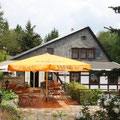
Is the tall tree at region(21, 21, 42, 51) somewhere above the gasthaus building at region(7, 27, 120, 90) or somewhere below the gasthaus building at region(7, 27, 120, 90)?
above

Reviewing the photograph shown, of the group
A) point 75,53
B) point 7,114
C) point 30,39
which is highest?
point 30,39

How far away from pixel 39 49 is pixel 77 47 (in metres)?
4.52

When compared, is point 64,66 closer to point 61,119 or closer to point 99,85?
point 61,119

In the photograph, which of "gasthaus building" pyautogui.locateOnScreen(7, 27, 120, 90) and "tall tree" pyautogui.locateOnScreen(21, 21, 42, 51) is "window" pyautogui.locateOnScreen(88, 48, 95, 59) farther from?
"tall tree" pyautogui.locateOnScreen(21, 21, 42, 51)

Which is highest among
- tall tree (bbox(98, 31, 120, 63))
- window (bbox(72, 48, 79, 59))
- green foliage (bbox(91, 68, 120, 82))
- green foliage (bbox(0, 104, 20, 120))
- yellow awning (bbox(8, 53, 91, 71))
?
tall tree (bbox(98, 31, 120, 63))

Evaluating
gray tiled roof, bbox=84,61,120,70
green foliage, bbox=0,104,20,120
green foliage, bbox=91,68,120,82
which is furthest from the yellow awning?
gray tiled roof, bbox=84,61,120,70

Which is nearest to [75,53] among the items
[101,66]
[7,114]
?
[101,66]

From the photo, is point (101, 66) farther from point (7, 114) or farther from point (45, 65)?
point (7, 114)

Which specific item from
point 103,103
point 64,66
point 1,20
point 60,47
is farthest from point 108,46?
point 103,103

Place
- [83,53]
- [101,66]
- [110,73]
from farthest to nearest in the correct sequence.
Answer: [83,53] < [101,66] < [110,73]

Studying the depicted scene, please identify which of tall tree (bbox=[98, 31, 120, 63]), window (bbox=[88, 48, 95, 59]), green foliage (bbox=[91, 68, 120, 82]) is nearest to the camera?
green foliage (bbox=[91, 68, 120, 82])

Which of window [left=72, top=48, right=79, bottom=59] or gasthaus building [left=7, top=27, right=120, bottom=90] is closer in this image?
gasthaus building [left=7, top=27, right=120, bottom=90]

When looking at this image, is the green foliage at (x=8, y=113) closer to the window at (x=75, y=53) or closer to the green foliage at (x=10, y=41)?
the window at (x=75, y=53)

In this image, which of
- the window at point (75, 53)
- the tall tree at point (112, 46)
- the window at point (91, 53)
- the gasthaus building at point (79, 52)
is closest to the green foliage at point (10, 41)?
the tall tree at point (112, 46)
